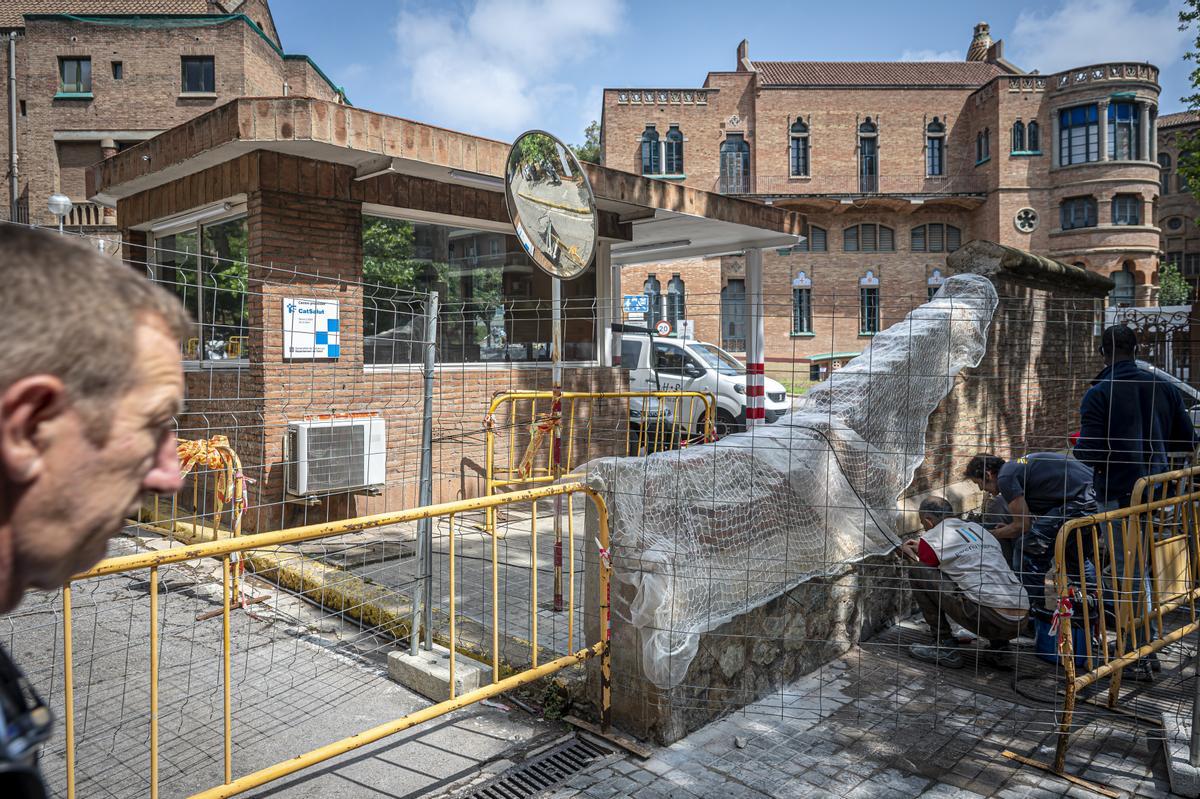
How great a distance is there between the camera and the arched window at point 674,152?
39.6 meters

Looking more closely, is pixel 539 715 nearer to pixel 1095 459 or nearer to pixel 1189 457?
pixel 1095 459

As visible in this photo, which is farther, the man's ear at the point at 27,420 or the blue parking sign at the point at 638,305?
the blue parking sign at the point at 638,305

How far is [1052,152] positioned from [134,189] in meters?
41.3

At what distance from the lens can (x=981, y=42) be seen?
47.8 m

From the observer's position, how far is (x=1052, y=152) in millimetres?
38125

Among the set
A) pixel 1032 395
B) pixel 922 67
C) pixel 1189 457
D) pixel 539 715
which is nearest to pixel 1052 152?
pixel 922 67

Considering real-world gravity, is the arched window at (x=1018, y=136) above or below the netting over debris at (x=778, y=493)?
above

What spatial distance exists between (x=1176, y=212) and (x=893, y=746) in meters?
64.3

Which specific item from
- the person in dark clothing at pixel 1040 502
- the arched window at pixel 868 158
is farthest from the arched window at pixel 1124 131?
the person in dark clothing at pixel 1040 502

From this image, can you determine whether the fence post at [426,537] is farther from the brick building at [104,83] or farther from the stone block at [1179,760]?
the brick building at [104,83]

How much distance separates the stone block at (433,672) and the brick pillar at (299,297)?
294 centimetres

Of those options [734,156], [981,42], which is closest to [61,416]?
[734,156]

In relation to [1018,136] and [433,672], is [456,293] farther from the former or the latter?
[1018,136]

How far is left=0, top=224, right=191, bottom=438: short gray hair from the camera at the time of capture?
30.8 inches
